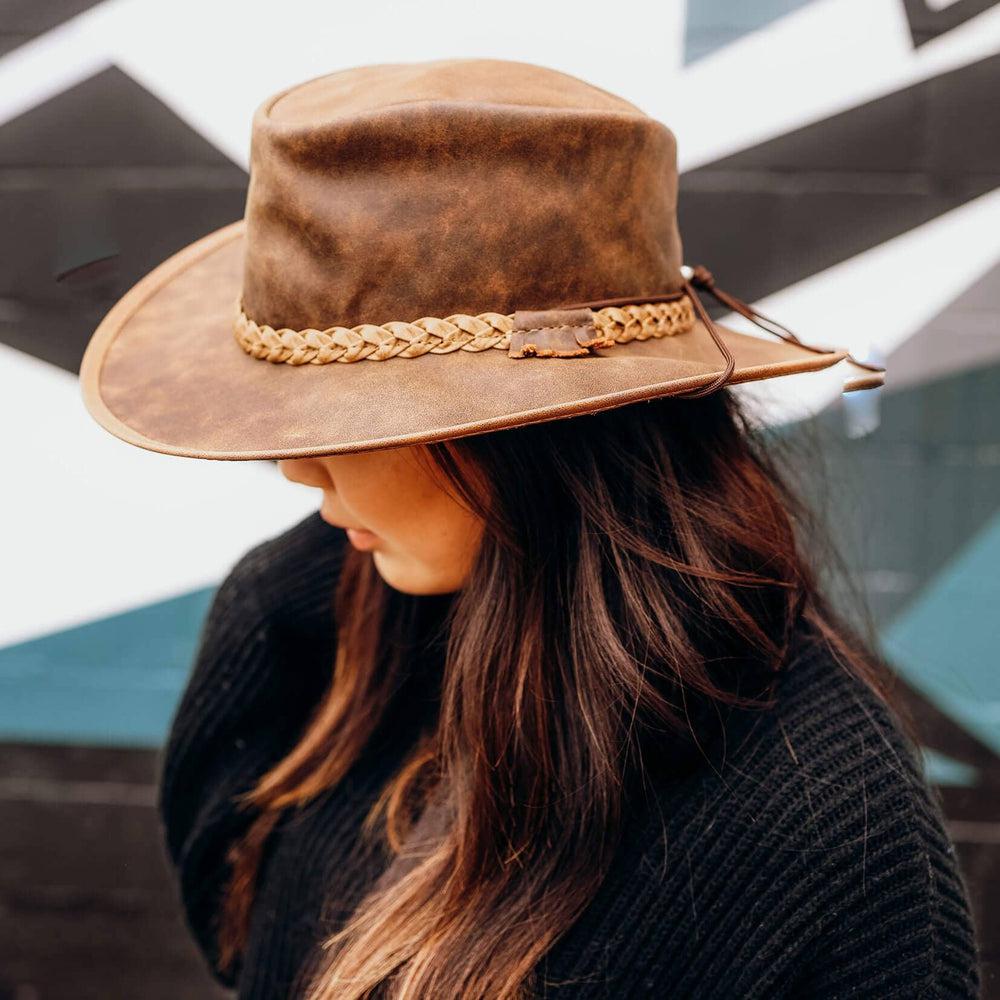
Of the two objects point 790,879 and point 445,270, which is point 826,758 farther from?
point 445,270

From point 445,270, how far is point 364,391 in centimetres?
11

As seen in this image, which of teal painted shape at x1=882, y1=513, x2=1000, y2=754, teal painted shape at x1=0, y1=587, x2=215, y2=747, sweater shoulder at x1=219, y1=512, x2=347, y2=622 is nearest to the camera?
sweater shoulder at x1=219, y1=512, x2=347, y2=622

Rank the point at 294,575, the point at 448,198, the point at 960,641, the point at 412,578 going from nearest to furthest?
the point at 448,198, the point at 412,578, the point at 294,575, the point at 960,641

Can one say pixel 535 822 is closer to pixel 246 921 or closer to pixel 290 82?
pixel 246 921

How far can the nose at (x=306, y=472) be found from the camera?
2.90ft

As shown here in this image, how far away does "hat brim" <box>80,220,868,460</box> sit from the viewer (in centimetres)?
68

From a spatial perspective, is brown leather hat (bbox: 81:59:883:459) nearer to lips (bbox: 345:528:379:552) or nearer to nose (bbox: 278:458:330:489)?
nose (bbox: 278:458:330:489)

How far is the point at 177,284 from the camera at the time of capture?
3.49 ft

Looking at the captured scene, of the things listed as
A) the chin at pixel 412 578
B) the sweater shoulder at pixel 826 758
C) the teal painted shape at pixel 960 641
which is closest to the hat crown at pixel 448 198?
the chin at pixel 412 578

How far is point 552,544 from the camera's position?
2.88 ft

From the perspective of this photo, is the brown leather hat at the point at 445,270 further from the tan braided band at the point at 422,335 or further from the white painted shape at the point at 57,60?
the white painted shape at the point at 57,60

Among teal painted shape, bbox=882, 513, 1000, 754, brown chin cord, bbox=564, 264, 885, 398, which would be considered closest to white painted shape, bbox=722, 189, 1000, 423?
teal painted shape, bbox=882, 513, 1000, 754

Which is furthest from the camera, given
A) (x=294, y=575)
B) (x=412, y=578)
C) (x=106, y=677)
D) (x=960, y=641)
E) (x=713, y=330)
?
(x=106, y=677)

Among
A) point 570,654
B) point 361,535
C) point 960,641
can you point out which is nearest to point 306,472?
point 361,535
